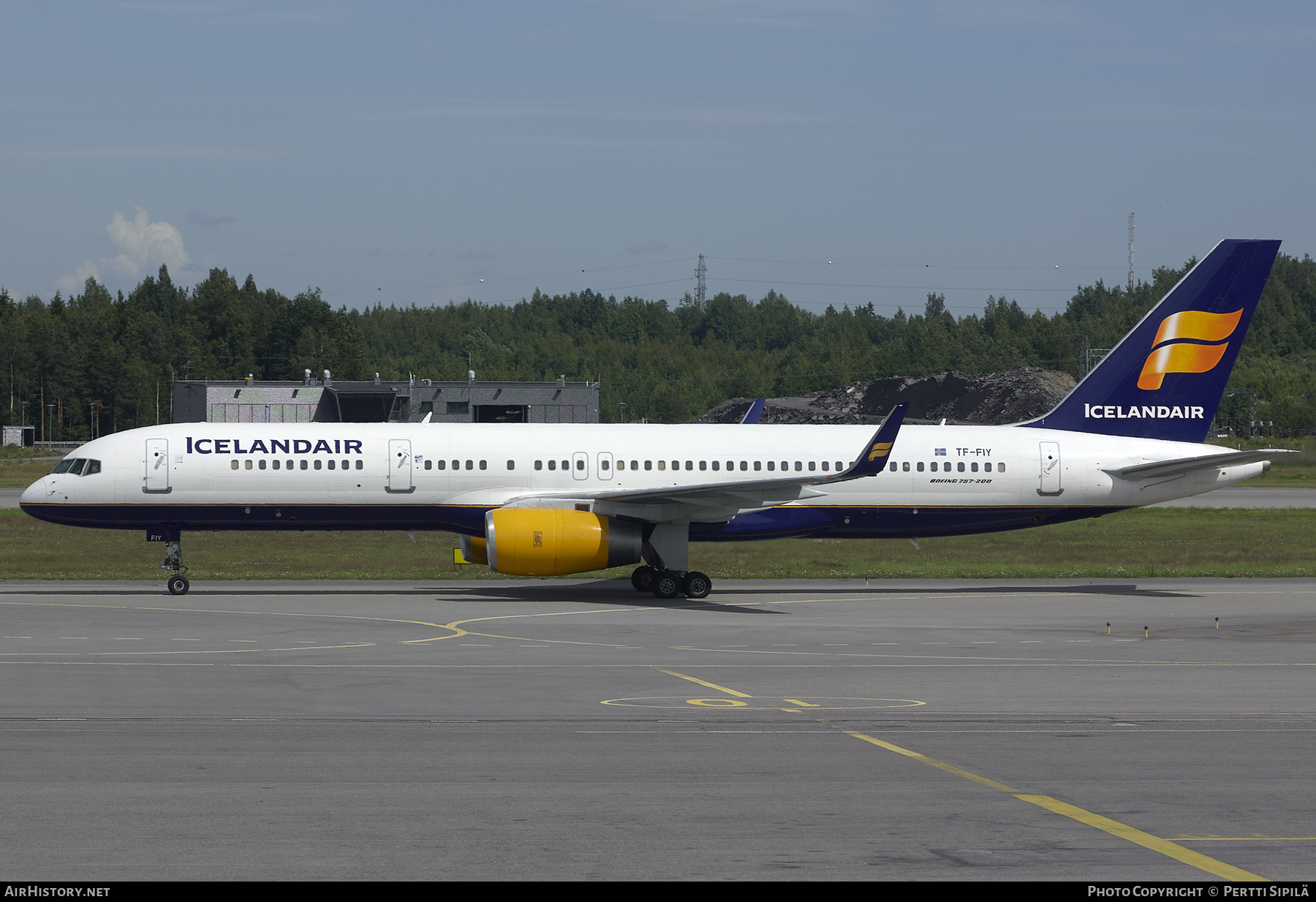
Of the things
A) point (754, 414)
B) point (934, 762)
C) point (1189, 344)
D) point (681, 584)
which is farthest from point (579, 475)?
point (934, 762)

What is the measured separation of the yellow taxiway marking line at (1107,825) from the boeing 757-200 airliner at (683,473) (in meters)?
17.3

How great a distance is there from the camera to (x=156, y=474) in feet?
111

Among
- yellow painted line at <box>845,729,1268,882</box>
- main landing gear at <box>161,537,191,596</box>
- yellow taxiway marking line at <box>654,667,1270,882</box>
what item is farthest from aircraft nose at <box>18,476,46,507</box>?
yellow painted line at <box>845,729,1268,882</box>

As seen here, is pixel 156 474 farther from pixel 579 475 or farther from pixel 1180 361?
pixel 1180 361

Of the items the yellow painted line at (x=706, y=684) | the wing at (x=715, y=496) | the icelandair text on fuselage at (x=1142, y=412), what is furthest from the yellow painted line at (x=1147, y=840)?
the icelandair text on fuselage at (x=1142, y=412)

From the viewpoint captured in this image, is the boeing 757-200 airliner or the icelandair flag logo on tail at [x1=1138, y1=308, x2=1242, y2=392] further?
the icelandair flag logo on tail at [x1=1138, y1=308, x2=1242, y2=392]

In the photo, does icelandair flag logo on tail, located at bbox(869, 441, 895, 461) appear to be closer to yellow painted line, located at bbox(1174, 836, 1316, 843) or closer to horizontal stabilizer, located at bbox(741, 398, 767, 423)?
horizontal stabilizer, located at bbox(741, 398, 767, 423)

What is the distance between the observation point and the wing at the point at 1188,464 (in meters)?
34.6

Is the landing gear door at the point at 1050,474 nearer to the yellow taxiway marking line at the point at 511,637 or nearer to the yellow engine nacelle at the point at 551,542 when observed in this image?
the yellow engine nacelle at the point at 551,542

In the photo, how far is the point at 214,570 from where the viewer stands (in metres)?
40.2

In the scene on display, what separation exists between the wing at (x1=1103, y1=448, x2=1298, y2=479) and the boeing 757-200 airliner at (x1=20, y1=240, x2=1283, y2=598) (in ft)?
0.22

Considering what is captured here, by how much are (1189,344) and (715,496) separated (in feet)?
48.3

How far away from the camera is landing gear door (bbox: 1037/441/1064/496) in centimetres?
3656

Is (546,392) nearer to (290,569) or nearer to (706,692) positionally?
(290,569)
